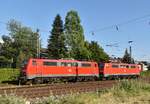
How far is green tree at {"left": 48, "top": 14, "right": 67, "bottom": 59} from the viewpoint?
85.1 m

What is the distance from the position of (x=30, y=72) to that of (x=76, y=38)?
40.3 metres

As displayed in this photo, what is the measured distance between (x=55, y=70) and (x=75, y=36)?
37210 millimetres

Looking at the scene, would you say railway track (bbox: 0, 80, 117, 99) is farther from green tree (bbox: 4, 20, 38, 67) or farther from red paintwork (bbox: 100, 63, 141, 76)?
green tree (bbox: 4, 20, 38, 67)

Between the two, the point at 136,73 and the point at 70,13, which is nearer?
the point at 136,73

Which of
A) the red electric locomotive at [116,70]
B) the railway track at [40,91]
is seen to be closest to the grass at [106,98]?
the railway track at [40,91]

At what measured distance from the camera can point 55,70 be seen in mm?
46188

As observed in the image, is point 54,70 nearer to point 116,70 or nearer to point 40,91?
point 40,91

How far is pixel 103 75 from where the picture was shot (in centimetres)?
5788

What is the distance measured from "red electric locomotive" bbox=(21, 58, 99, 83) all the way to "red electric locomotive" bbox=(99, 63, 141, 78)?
12.0 feet

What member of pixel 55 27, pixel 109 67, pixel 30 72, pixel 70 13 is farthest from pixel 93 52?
pixel 30 72

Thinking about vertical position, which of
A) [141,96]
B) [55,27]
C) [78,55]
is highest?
[55,27]

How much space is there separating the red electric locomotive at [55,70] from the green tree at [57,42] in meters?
30.6

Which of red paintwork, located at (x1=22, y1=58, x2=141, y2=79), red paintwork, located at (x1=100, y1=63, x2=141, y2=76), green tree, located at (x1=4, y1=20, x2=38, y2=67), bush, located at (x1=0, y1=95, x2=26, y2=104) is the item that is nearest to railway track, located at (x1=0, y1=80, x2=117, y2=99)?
bush, located at (x1=0, y1=95, x2=26, y2=104)

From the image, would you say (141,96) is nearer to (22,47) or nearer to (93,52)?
(22,47)
